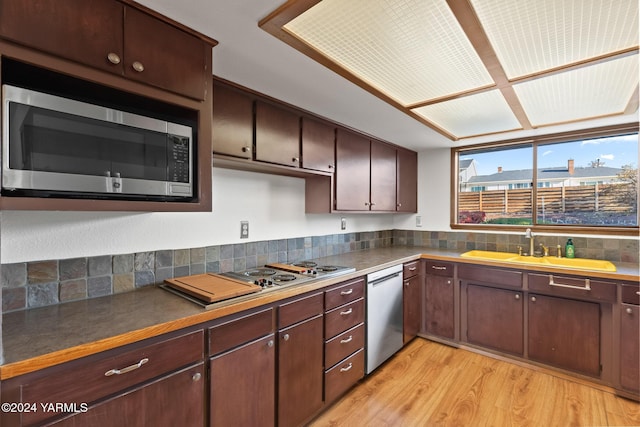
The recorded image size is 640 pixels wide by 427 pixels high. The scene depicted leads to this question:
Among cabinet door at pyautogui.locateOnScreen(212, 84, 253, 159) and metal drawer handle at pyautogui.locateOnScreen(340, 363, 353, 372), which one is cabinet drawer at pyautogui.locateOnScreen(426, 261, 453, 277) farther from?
cabinet door at pyautogui.locateOnScreen(212, 84, 253, 159)

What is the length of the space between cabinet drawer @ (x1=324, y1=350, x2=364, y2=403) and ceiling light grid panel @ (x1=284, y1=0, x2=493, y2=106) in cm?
192

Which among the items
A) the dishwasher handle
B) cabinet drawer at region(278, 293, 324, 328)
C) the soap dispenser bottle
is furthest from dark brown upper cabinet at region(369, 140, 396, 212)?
the soap dispenser bottle

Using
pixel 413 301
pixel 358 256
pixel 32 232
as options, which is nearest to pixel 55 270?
pixel 32 232

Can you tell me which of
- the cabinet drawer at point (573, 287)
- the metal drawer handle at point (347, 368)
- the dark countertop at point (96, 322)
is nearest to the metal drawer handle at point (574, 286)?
the cabinet drawer at point (573, 287)

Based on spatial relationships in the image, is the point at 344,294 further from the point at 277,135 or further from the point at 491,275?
the point at 491,275

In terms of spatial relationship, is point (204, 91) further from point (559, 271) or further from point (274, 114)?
point (559, 271)

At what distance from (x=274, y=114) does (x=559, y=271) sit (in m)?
2.57

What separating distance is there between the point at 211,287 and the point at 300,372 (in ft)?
2.43

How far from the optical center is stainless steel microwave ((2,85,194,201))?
993 mm

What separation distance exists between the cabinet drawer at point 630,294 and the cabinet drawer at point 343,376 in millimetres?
1963

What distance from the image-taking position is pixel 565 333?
2.42 metres

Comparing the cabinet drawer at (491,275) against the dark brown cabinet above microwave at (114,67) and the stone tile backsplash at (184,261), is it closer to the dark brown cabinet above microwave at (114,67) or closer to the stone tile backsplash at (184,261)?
the stone tile backsplash at (184,261)

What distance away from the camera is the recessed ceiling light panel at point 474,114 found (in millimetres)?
2176

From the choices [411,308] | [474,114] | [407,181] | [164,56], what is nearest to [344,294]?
[411,308]
